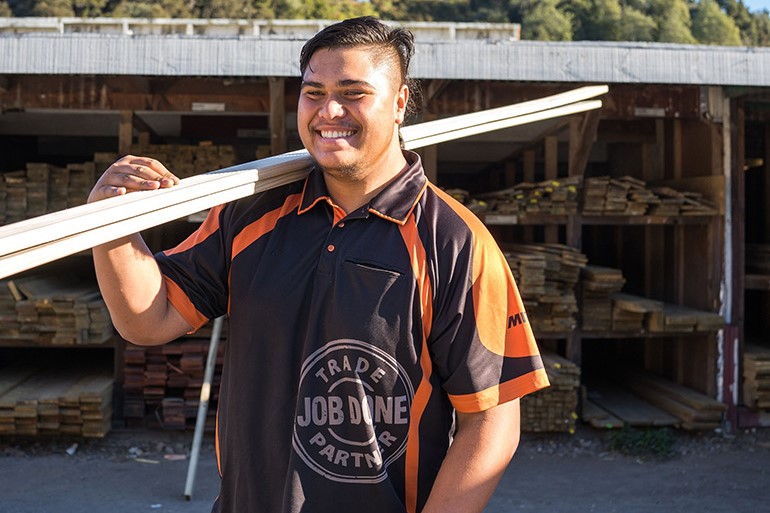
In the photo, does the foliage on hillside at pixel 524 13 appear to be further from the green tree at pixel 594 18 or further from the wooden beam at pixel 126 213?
the wooden beam at pixel 126 213

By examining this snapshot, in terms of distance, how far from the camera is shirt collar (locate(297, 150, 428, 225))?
212 cm

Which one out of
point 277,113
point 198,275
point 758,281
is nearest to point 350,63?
point 198,275

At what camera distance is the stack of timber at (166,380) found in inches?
306

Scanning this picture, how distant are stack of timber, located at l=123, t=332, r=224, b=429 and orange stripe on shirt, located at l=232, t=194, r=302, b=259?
19.2 ft

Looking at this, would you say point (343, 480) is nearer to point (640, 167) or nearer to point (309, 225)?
point (309, 225)

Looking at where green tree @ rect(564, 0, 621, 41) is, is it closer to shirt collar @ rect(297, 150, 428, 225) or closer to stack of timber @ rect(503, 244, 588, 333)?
stack of timber @ rect(503, 244, 588, 333)

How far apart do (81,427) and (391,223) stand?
20.6 ft

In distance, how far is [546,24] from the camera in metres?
48.4

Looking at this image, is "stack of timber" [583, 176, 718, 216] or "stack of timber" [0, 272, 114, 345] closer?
"stack of timber" [0, 272, 114, 345]

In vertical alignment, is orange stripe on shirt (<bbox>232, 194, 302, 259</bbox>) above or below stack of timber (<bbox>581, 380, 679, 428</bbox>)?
above

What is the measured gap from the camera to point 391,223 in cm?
212

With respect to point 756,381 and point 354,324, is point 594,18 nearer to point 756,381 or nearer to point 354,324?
point 756,381

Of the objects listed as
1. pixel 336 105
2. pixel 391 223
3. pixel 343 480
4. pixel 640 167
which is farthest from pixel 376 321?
pixel 640 167

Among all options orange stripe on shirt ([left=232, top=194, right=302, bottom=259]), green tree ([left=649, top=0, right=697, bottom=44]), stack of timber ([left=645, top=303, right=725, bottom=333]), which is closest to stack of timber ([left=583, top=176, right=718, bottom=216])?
stack of timber ([left=645, top=303, right=725, bottom=333])
